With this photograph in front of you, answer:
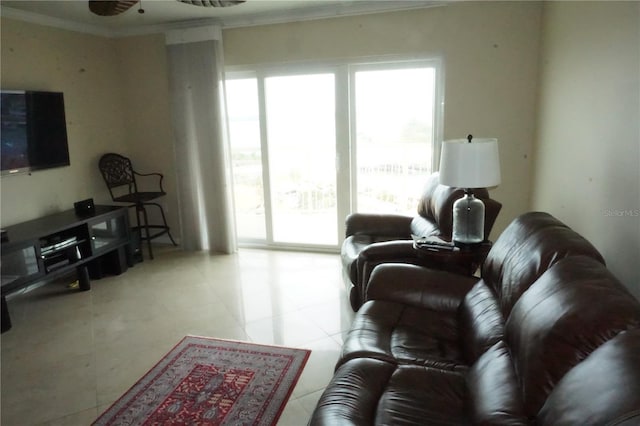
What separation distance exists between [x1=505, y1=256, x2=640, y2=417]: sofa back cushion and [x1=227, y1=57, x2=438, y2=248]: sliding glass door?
2853mm

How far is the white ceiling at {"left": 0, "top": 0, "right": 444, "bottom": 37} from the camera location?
12.0ft

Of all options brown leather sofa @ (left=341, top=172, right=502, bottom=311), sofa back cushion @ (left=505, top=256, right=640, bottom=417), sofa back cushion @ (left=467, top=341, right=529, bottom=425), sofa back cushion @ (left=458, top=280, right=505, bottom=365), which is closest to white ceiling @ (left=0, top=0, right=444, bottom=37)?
brown leather sofa @ (left=341, top=172, right=502, bottom=311)

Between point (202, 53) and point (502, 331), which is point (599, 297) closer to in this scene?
point (502, 331)

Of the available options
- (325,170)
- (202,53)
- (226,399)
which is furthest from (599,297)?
(202,53)

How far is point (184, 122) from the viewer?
4551 millimetres

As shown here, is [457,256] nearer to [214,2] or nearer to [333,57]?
[214,2]

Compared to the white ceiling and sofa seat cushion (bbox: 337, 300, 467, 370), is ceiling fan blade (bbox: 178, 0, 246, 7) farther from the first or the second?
sofa seat cushion (bbox: 337, 300, 467, 370)

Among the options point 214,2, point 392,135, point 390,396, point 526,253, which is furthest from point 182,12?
point 390,396

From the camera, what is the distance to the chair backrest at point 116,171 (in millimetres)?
4559

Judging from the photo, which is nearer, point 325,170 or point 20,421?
point 20,421

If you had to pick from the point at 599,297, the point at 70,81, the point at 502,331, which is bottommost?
the point at 502,331

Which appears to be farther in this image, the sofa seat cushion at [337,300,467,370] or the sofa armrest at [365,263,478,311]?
the sofa armrest at [365,263,478,311]

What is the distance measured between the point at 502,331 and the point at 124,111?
471 cm

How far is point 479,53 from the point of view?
371 centimetres
